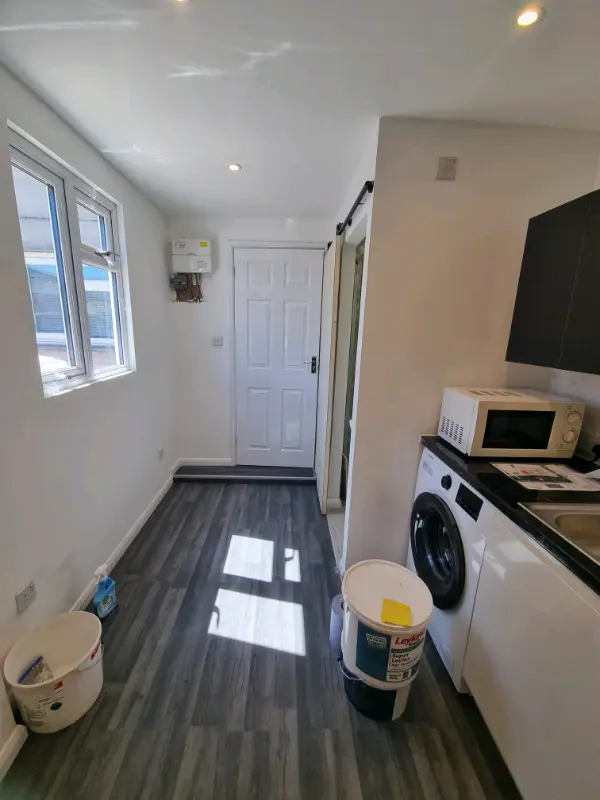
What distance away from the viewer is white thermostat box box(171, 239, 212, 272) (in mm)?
2918

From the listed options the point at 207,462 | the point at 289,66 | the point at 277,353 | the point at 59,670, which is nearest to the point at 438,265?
the point at 289,66

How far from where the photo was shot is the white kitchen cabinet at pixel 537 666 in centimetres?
78

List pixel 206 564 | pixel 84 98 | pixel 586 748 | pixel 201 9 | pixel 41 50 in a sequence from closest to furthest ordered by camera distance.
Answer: pixel 586 748 → pixel 201 9 → pixel 41 50 → pixel 84 98 → pixel 206 564

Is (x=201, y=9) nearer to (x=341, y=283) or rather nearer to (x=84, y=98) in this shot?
(x=84, y=98)

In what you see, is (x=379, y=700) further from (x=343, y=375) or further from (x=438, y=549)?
(x=343, y=375)

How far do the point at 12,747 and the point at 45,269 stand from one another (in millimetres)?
1909

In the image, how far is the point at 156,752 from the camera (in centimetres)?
117

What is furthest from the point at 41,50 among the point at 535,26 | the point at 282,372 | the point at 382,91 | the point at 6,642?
the point at 282,372

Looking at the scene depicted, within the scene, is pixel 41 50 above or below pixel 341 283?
above

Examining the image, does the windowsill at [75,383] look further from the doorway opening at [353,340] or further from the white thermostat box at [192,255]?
the doorway opening at [353,340]

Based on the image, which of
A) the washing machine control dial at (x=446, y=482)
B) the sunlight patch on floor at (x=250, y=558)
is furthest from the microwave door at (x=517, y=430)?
the sunlight patch on floor at (x=250, y=558)

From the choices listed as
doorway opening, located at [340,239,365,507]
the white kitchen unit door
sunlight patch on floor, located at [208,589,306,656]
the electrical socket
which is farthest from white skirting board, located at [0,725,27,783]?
the white kitchen unit door

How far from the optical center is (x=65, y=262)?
1704mm

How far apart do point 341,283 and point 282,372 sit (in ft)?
3.65
